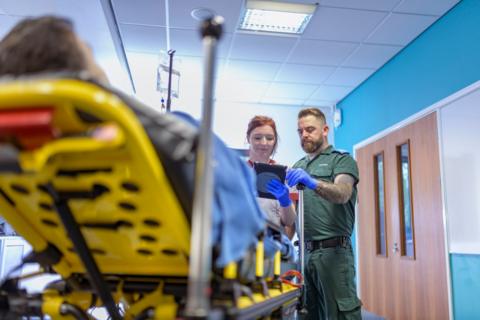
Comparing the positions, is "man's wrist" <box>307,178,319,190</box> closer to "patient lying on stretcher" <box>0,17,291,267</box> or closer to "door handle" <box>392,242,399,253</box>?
"patient lying on stretcher" <box>0,17,291,267</box>

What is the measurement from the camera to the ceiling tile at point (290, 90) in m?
4.36

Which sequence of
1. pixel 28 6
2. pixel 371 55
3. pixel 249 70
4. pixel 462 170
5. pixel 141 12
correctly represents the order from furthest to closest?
pixel 249 70, pixel 371 55, pixel 141 12, pixel 28 6, pixel 462 170

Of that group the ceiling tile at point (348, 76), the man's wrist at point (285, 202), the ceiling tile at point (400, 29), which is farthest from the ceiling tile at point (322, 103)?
the man's wrist at point (285, 202)

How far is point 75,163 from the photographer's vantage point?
0.72 meters

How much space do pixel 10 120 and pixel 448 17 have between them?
3.04 m

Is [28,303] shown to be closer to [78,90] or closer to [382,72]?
[78,90]

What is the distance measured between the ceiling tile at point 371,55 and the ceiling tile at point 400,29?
0.31ft

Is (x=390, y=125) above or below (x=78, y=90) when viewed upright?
above

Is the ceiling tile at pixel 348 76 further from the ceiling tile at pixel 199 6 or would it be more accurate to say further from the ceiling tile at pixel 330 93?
the ceiling tile at pixel 199 6

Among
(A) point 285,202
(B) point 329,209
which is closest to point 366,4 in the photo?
(B) point 329,209

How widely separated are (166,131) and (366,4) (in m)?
2.55

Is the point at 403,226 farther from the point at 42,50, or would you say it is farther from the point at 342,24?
the point at 42,50

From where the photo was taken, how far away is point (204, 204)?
61 cm

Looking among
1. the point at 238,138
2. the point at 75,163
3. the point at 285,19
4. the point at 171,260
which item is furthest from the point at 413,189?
the point at 75,163
